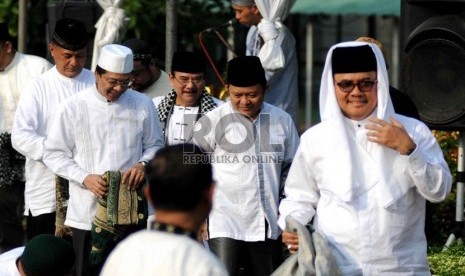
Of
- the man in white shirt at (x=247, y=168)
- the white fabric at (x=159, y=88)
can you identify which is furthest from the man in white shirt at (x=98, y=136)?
the white fabric at (x=159, y=88)

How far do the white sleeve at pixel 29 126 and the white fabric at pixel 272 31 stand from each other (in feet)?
7.30

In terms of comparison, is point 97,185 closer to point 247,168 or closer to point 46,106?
point 247,168

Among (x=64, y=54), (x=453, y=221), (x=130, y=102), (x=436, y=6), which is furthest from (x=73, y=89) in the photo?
(x=453, y=221)

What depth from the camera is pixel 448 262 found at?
9.64 meters

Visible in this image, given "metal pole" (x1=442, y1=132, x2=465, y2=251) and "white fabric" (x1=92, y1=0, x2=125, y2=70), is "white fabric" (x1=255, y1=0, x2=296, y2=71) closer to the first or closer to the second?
"white fabric" (x1=92, y1=0, x2=125, y2=70)

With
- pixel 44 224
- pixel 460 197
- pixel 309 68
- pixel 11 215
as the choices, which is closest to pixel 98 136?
pixel 44 224

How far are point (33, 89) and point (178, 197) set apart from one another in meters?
5.29

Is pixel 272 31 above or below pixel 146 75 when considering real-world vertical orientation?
above

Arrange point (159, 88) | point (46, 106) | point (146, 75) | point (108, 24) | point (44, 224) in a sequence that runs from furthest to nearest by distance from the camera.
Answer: point (108, 24), point (159, 88), point (146, 75), point (44, 224), point (46, 106)

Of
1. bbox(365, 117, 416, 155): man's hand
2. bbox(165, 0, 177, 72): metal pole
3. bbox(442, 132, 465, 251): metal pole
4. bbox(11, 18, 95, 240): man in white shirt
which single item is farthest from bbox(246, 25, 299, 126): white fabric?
bbox(365, 117, 416, 155): man's hand

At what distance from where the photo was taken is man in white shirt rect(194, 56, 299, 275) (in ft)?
28.9

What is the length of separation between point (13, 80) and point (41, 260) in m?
4.02

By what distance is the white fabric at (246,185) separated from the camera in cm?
880

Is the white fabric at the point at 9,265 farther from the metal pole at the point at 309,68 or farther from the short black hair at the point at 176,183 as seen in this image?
the metal pole at the point at 309,68
